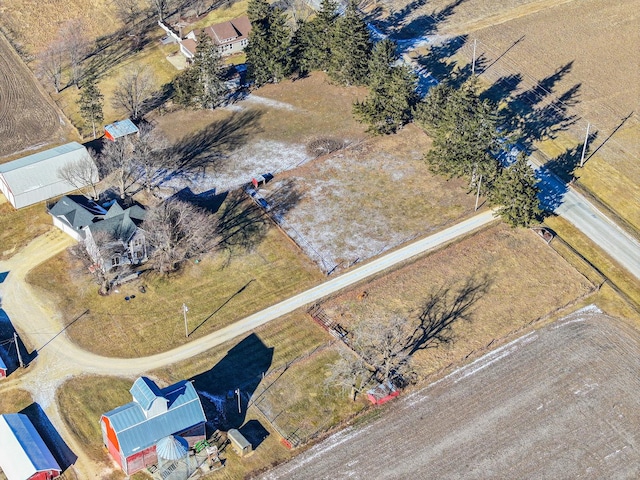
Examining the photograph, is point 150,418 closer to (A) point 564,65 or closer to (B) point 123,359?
(B) point 123,359

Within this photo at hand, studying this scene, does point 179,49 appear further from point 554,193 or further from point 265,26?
point 554,193

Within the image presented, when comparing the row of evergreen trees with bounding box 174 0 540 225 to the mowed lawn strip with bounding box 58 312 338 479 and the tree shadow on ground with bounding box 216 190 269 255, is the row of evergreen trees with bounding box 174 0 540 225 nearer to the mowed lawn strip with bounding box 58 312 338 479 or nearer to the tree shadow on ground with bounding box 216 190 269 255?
the tree shadow on ground with bounding box 216 190 269 255

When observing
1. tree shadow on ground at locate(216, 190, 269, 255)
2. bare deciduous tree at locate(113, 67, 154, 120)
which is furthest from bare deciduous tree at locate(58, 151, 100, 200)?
bare deciduous tree at locate(113, 67, 154, 120)

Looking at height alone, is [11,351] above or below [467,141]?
below

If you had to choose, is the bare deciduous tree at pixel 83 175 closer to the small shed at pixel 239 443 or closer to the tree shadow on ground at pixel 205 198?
the tree shadow on ground at pixel 205 198

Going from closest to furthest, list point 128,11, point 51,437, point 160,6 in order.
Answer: point 51,437 → point 160,6 → point 128,11

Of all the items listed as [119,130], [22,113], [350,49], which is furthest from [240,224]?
[22,113]
